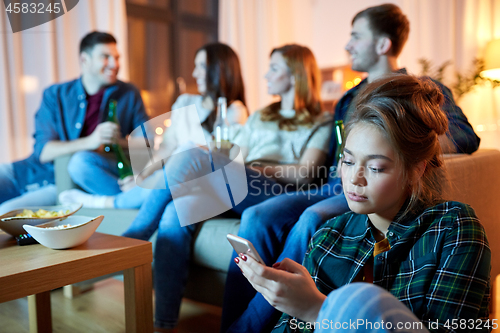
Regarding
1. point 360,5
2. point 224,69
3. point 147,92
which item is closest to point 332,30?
point 360,5

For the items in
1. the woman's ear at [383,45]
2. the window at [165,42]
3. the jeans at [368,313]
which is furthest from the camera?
the window at [165,42]

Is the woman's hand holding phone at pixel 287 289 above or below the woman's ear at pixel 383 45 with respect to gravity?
below

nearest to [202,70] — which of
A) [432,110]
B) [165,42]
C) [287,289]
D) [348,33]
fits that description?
[432,110]

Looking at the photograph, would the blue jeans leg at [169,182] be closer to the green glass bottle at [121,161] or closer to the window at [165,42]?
the green glass bottle at [121,161]

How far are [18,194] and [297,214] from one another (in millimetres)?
1545

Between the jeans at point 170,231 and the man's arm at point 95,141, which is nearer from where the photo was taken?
the jeans at point 170,231

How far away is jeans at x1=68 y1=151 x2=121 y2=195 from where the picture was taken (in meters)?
1.71

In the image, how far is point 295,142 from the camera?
1632 mm

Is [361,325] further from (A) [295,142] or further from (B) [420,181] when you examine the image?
(A) [295,142]

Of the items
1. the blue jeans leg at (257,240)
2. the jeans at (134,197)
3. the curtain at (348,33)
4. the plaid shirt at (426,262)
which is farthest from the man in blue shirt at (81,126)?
the curtain at (348,33)

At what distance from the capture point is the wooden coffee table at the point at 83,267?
799 millimetres

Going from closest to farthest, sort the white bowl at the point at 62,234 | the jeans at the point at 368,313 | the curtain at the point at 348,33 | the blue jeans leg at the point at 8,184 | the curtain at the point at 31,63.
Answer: the jeans at the point at 368,313 < the white bowl at the point at 62,234 < the blue jeans leg at the point at 8,184 < the curtain at the point at 31,63 < the curtain at the point at 348,33

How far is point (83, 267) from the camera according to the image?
887 millimetres

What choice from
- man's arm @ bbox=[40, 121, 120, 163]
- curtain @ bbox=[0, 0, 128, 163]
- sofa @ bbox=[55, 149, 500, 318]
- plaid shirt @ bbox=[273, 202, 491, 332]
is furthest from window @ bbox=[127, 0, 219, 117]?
plaid shirt @ bbox=[273, 202, 491, 332]
